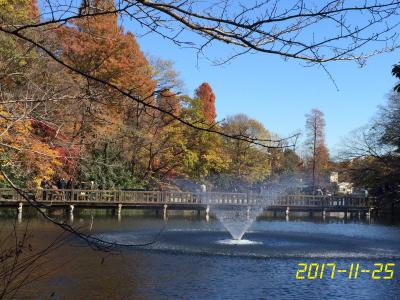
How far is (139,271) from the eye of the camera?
11992mm

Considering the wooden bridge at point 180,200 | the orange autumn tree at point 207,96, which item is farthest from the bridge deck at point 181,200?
the orange autumn tree at point 207,96

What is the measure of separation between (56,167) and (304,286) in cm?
1719

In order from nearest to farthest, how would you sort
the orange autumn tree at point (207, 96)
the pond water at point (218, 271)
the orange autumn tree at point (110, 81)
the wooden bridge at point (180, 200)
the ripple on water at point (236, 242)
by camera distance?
the pond water at point (218, 271), the ripple on water at point (236, 242), the orange autumn tree at point (110, 81), the wooden bridge at point (180, 200), the orange autumn tree at point (207, 96)

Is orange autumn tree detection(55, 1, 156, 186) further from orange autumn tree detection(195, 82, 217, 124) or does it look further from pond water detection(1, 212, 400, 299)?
orange autumn tree detection(195, 82, 217, 124)

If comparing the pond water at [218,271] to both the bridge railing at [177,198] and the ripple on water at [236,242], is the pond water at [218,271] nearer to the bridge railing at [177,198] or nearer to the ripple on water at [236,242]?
the ripple on water at [236,242]

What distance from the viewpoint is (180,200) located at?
111 feet

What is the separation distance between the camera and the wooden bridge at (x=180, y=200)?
1124 inches

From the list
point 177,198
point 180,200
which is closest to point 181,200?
point 180,200

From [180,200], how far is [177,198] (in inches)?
12.6

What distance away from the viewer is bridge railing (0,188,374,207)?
93.8 feet

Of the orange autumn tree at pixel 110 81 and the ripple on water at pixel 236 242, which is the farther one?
the orange autumn tree at pixel 110 81

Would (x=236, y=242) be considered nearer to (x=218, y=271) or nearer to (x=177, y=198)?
(x=218, y=271)

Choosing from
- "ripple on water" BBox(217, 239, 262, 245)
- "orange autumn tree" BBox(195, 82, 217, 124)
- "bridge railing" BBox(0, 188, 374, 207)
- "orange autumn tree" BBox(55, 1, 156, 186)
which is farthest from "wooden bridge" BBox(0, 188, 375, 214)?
"orange autumn tree" BBox(195, 82, 217, 124)

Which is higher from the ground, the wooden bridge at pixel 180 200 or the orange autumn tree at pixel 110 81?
the orange autumn tree at pixel 110 81
